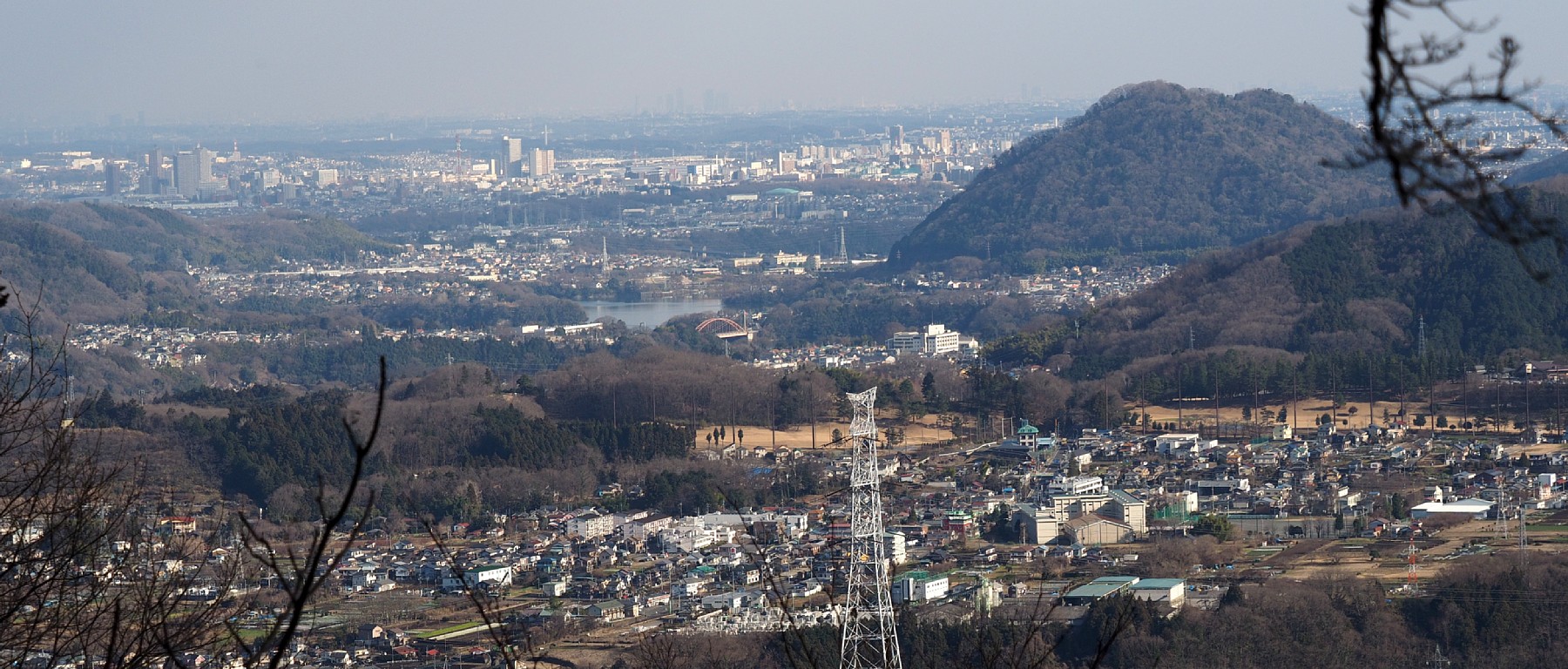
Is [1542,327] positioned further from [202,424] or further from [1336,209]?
[1336,209]

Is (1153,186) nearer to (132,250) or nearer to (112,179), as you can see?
(132,250)

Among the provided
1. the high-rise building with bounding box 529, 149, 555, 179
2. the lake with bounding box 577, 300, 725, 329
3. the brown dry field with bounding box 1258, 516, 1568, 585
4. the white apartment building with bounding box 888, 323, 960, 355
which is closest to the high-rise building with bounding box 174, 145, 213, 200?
the high-rise building with bounding box 529, 149, 555, 179

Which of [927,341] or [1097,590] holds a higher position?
[1097,590]

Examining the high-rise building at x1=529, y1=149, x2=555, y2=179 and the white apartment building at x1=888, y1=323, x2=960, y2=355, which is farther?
the high-rise building at x1=529, y1=149, x2=555, y2=179

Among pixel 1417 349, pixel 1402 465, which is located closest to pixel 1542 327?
pixel 1417 349

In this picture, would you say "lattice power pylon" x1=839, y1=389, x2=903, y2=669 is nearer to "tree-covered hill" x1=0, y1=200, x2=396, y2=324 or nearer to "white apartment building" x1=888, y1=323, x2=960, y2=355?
"white apartment building" x1=888, y1=323, x2=960, y2=355

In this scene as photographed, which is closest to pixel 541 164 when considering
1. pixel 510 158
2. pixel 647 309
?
pixel 510 158
